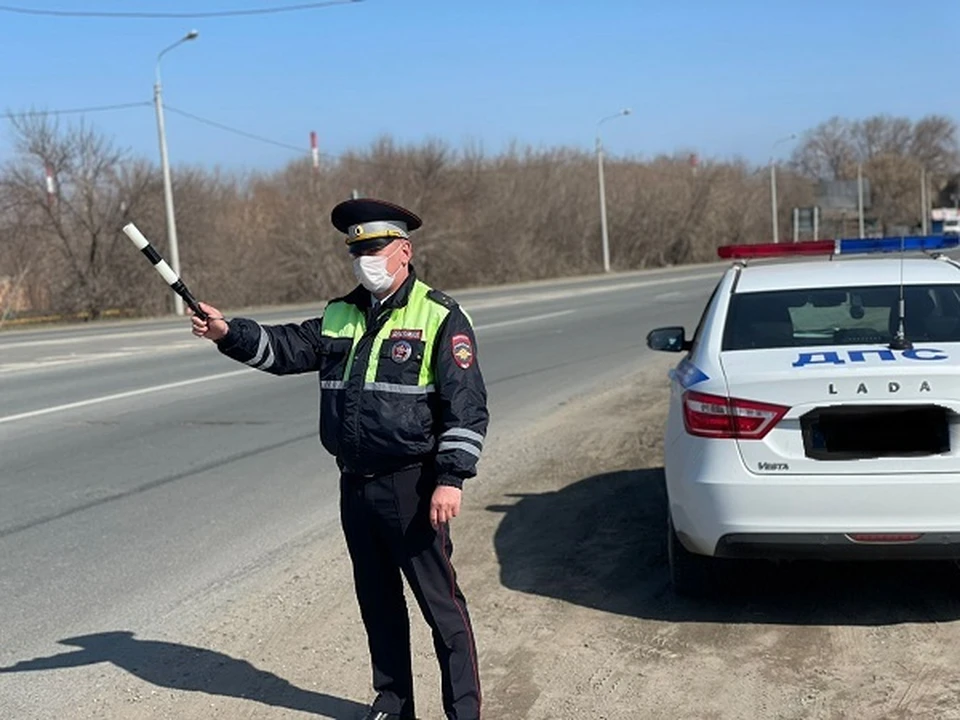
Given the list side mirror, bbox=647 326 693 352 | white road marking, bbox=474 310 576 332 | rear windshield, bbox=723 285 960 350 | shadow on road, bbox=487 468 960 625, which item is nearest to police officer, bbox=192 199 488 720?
shadow on road, bbox=487 468 960 625

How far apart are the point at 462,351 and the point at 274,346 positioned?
2.28ft

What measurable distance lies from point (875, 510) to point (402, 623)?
1.92 metres

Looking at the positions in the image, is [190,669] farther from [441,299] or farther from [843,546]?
[843,546]

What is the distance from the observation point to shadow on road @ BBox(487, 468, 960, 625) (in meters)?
4.91

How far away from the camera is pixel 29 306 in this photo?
37.8 m

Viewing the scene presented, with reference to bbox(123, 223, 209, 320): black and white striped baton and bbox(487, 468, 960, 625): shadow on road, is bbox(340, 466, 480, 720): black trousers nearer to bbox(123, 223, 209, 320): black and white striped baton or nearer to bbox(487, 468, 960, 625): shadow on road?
bbox(123, 223, 209, 320): black and white striped baton

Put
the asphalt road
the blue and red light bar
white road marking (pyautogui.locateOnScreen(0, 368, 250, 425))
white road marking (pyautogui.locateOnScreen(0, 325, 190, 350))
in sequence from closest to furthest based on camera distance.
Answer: the asphalt road < the blue and red light bar < white road marking (pyautogui.locateOnScreen(0, 368, 250, 425)) < white road marking (pyautogui.locateOnScreen(0, 325, 190, 350))

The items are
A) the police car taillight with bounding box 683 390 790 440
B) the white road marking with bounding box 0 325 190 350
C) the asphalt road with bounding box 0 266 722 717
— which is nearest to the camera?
the police car taillight with bounding box 683 390 790 440

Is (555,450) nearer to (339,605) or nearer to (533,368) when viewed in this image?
(339,605)

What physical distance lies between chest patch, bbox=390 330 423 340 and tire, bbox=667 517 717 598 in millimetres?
1946

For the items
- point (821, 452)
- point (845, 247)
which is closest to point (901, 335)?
point (821, 452)

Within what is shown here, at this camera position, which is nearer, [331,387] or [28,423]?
[331,387]

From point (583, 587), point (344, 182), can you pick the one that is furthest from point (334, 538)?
point (344, 182)

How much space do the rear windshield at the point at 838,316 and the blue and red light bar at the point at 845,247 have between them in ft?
2.64
